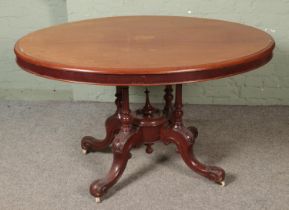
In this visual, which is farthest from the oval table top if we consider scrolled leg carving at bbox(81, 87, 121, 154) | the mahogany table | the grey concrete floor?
the grey concrete floor

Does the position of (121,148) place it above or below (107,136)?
above

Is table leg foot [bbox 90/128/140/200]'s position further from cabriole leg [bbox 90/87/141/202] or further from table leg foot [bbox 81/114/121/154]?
table leg foot [bbox 81/114/121/154]

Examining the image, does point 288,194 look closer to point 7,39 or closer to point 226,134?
point 226,134

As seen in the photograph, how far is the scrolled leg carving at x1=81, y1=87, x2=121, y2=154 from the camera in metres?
2.20

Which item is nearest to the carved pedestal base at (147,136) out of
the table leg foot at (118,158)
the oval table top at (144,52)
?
the table leg foot at (118,158)

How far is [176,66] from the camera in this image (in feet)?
4.77

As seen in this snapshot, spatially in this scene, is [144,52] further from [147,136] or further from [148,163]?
[148,163]

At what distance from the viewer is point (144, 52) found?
1618 mm

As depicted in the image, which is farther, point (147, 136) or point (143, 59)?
point (147, 136)

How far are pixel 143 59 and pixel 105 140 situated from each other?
2.85 feet

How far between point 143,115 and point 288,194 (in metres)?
0.77

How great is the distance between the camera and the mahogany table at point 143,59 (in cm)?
146

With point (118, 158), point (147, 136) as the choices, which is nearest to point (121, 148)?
point (118, 158)

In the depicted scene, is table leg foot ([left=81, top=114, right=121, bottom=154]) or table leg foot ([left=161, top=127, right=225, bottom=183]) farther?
table leg foot ([left=81, top=114, right=121, bottom=154])
